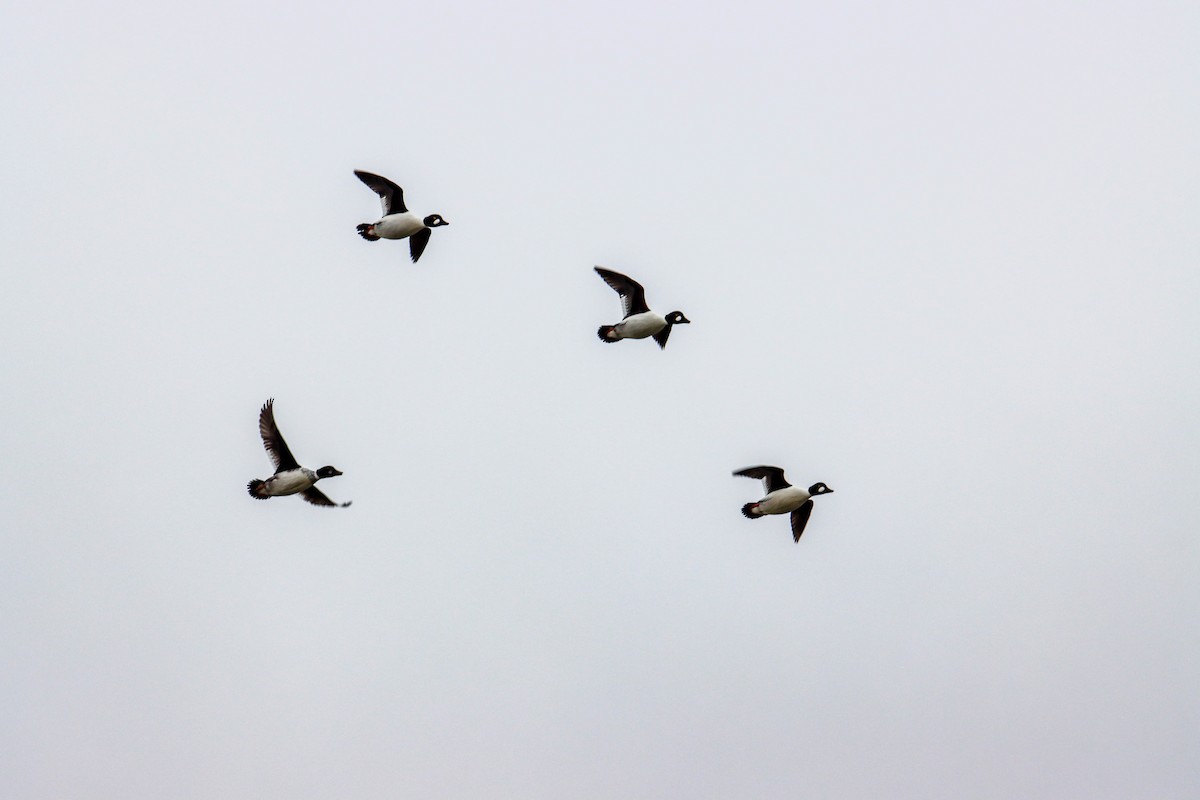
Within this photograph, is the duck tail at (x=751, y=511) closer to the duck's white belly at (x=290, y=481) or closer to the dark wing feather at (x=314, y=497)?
the dark wing feather at (x=314, y=497)

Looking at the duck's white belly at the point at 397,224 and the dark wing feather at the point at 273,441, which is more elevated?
the duck's white belly at the point at 397,224

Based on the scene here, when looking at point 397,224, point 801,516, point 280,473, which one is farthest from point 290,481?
point 801,516

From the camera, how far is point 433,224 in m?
35.2

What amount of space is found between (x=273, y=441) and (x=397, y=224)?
695cm

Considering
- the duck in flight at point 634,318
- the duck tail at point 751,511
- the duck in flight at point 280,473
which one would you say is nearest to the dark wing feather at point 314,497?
the duck in flight at point 280,473

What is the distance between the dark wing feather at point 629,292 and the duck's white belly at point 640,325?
0.22 m

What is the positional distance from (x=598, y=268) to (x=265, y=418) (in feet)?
29.8

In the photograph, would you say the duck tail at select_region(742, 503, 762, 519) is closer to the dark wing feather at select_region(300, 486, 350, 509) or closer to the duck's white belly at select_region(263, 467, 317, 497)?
the dark wing feather at select_region(300, 486, 350, 509)

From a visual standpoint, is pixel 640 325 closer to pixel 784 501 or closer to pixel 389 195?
pixel 784 501

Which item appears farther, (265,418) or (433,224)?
(433,224)

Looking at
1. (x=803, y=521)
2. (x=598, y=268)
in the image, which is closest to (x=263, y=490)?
(x=598, y=268)

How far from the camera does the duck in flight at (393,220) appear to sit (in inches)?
1362

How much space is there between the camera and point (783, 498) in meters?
34.7

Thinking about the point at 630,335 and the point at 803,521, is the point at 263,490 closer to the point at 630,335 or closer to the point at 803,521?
the point at 630,335
